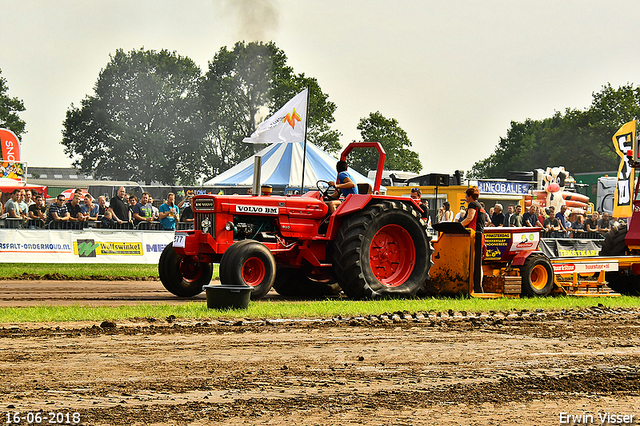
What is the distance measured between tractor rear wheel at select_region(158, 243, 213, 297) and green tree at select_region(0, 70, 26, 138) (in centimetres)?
6249

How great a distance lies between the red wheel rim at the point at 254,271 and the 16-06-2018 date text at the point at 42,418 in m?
5.58

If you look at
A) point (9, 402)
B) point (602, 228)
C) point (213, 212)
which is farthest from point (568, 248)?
point (9, 402)

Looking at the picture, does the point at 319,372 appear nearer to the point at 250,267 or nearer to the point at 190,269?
the point at 250,267

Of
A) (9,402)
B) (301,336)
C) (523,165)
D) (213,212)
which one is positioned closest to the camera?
(9,402)

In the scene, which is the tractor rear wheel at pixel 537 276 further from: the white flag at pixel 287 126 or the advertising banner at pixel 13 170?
the advertising banner at pixel 13 170

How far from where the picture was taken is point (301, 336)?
21.9 feet

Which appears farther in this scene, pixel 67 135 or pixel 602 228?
pixel 67 135

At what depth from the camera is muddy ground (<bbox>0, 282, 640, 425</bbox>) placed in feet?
13.5

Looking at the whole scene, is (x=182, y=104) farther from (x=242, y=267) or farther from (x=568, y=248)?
(x=242, y=267)

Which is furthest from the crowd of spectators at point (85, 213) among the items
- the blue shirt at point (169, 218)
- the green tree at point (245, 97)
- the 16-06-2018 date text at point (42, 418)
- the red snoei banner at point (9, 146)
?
the green tree at point (245, 97)

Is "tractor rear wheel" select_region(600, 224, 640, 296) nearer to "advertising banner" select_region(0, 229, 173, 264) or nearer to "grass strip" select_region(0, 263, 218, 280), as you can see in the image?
"grass strip" select_region(0, 263, 218, 280)

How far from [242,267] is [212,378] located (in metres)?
4.40

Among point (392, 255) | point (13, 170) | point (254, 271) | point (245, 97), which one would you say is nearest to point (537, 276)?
point (392, 255)

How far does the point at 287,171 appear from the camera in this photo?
24.3 metres
